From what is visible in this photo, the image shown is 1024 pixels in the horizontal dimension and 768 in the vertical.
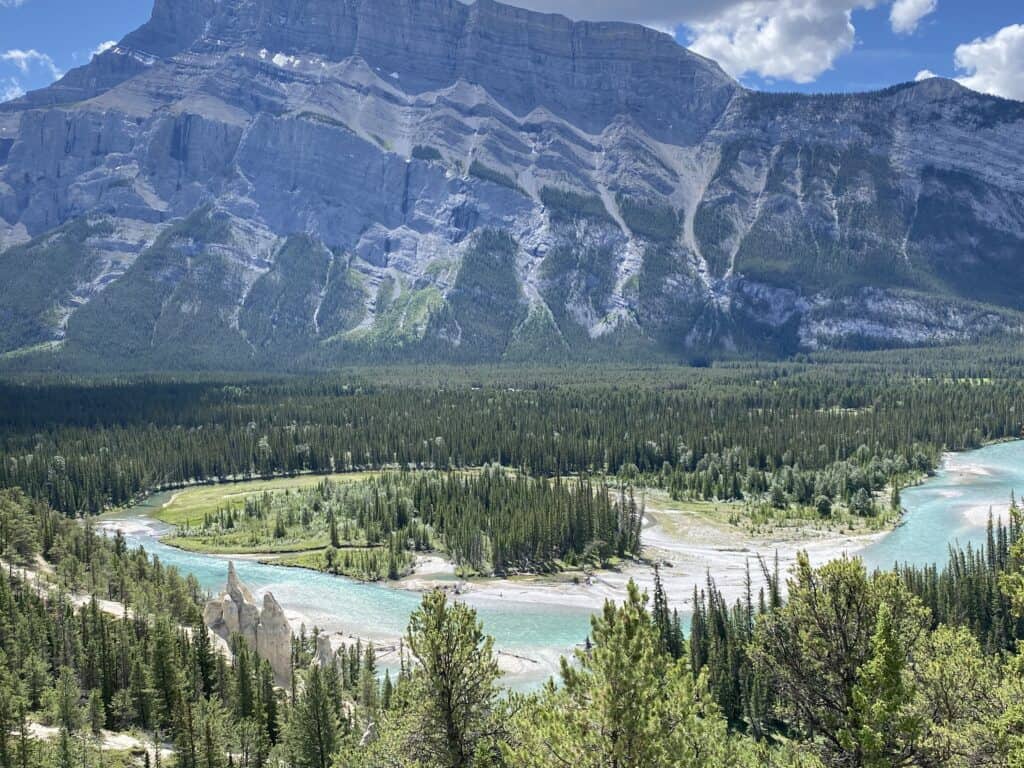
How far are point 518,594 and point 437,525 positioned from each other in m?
31.0

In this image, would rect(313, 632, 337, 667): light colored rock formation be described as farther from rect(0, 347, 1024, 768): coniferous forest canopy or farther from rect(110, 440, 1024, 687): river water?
rect(110, 440, 1024, 687): river water

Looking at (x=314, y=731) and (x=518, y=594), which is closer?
(x=314, y=731)

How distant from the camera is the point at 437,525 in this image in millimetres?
141000

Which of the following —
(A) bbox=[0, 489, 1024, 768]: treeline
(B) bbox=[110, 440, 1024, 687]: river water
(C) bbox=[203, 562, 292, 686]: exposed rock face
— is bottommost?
(B) bbox=[110, 440, 1024, 687]: river water

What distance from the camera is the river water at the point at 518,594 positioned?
95375mm

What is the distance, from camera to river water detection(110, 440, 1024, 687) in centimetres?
9538

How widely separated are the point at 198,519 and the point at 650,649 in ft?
474

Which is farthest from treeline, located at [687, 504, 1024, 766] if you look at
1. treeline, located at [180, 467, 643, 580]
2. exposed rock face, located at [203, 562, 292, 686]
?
treeline, located at [180, 467, 643, 580]

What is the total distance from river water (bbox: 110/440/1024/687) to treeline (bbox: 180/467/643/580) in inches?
266

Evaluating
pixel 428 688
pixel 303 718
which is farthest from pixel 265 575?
pixel 428 688

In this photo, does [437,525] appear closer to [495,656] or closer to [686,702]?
[495,656]

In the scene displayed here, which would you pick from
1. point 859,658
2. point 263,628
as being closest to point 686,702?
point 859,658

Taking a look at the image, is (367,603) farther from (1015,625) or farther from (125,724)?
(1015,625)

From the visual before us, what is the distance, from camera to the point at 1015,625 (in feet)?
269
